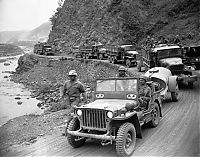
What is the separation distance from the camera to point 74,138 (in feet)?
22.6

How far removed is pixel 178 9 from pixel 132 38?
22.1 feet

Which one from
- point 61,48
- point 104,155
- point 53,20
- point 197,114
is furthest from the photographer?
point 53,20

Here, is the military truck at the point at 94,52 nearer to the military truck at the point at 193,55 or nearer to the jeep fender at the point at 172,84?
the military truck at the point at 193,55

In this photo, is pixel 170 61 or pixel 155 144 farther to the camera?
A: pixel 170 61

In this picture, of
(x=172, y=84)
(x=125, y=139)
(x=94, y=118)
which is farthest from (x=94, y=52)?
(x=125, y=139)

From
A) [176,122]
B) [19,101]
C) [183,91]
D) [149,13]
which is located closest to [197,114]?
[176,122]

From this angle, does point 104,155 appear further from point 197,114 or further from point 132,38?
point 132,38

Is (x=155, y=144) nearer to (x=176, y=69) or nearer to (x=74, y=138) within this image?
(x=74, y=138)

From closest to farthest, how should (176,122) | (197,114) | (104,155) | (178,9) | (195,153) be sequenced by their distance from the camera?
(195,153), (104,155), (176,122), (197,114), (178,9)

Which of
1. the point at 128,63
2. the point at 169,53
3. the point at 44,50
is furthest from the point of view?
the point at 44,50

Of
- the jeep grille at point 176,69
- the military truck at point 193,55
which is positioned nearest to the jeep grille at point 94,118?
the jeep grille at point 176,69

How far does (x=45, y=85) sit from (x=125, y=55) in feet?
28.7

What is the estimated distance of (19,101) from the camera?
20.8 meters

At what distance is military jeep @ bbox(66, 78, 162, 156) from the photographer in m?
6.20
